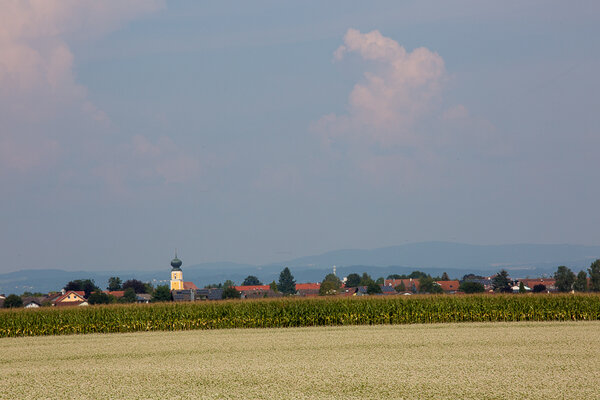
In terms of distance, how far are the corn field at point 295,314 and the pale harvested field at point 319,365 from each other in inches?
186

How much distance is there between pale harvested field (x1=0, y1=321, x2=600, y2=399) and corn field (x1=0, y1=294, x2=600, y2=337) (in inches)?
186

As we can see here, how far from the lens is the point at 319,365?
A: 24.0 m

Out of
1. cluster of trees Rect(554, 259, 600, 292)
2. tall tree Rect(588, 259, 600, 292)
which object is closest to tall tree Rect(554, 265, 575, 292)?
cluster of trees Rect(554, 259, 600, 292)

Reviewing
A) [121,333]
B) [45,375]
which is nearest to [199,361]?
[45,375]

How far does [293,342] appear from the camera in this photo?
3212cm

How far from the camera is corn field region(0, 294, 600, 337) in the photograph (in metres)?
41.9

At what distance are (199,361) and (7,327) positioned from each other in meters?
20.8

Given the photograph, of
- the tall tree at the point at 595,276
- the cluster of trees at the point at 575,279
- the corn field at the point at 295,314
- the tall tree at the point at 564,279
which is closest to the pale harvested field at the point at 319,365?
the corn field at the point at 295,314

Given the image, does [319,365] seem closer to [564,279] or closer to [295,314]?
[295,314]

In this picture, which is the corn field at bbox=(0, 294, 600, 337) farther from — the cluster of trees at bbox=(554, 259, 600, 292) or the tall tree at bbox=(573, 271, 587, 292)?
the tall tree at bbox=(573, 271, 587, 292)

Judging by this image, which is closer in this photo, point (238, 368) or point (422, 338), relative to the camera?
point (238, 368)

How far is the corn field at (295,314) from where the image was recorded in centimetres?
4194

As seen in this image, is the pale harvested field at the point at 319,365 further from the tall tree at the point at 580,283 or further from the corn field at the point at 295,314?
the tall tree at the point at 580,283

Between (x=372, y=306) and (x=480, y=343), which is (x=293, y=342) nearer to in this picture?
(x=480, y=343)
